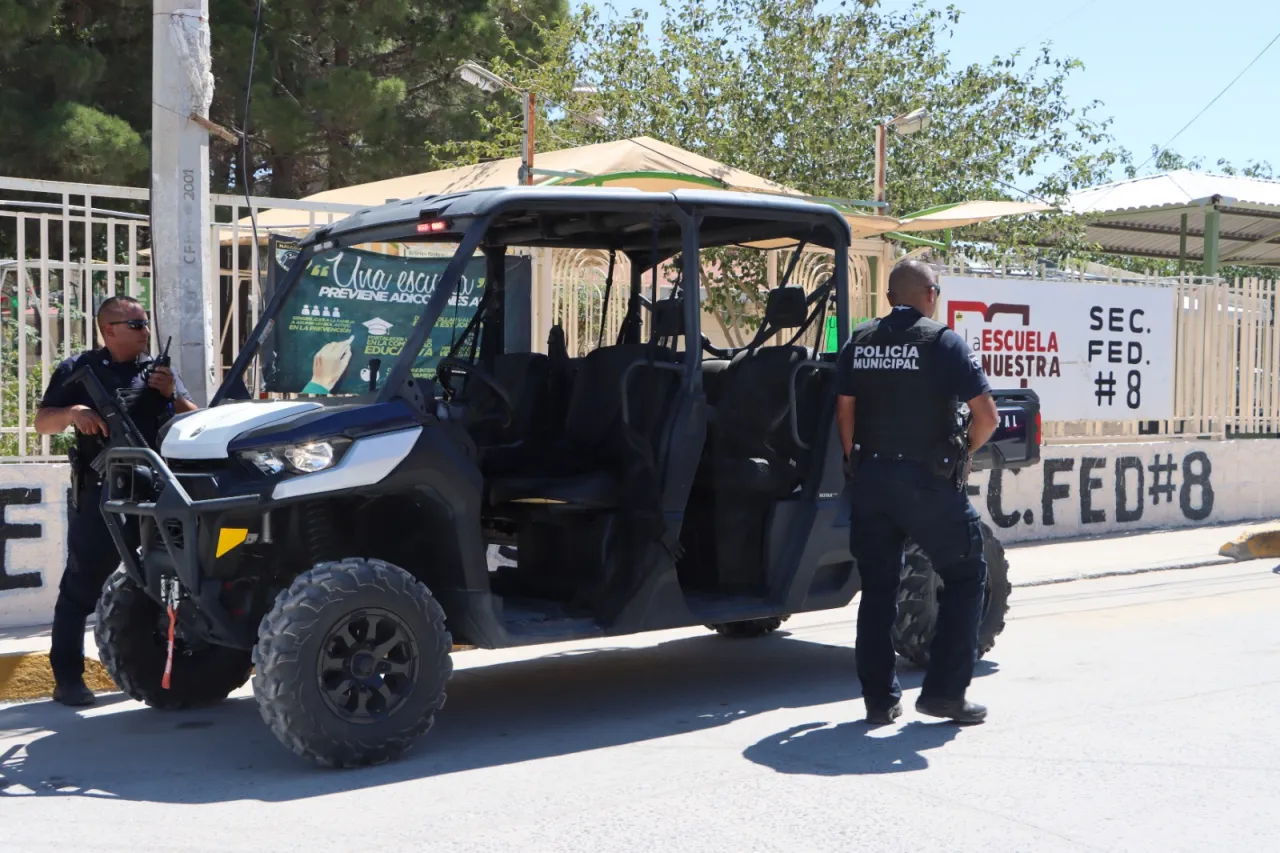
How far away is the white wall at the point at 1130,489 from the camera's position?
495 inches

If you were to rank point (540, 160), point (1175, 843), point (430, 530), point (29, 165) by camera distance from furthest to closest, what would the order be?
1. point (29, 165)
2. point (540, 160)
3. point (430, 530)
4. point (1175, 843)

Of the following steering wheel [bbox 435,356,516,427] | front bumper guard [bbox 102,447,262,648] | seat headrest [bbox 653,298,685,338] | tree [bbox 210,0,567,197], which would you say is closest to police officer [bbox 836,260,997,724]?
seat headrest [bbox 653,298,685,338]

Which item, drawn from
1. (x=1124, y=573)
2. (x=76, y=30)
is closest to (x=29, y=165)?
(x=76, y=30)

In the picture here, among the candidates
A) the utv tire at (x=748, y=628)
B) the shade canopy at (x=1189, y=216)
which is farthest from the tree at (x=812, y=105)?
the utv tire at (x=748, y=628)

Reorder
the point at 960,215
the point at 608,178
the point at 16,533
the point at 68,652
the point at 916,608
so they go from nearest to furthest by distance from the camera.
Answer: the point at 68,652, the point at 916,608, the point at 16,533, the point at 608,178, the point at 960,215

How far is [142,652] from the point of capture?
6.51m

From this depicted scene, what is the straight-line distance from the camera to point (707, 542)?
700 cm

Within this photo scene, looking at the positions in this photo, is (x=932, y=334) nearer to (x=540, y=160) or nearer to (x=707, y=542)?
(x=707, y=542)

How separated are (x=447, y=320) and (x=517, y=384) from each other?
596 mm

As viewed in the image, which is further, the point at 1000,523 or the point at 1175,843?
the point at 1000,523

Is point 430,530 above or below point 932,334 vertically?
below

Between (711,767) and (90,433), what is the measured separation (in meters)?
3.06

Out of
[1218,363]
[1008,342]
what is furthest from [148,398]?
[1218,363]

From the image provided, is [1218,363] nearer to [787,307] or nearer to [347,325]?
[787,307]
